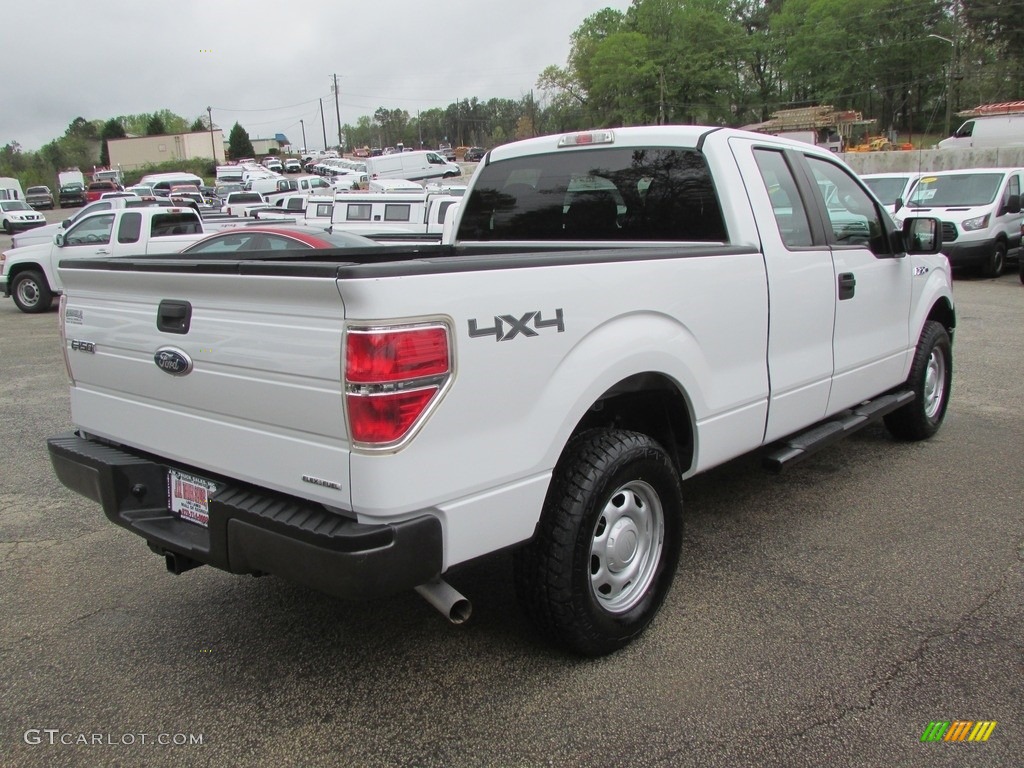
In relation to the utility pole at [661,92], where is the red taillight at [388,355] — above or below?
below

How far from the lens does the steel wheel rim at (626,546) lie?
3102mm

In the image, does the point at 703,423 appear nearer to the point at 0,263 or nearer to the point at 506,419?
the point at 506,419

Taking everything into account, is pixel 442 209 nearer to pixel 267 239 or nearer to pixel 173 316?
pixel 267 239

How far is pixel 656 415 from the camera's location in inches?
141

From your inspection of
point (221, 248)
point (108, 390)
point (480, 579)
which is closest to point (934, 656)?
point (480, 579)

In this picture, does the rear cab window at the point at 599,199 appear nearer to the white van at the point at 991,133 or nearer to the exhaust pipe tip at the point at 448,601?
the exhaust pipe tip at the point at 448,601

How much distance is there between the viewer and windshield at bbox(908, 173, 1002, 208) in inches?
615

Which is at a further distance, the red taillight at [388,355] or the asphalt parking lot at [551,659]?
the asphalt parking lot at [551,659]

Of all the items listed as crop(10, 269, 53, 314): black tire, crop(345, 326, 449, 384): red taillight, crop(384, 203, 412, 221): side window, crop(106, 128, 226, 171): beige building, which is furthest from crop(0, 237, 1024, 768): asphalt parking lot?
crop(106, 128, 226, 171): beige building

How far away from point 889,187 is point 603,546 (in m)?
17.5

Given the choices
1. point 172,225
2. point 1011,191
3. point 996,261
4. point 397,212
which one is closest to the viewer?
point 172,225

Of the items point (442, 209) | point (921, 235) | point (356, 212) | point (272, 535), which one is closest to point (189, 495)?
point (272, 535)

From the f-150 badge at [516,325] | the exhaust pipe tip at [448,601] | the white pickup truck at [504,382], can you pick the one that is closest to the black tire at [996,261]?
the white pickup truck at [504,382]

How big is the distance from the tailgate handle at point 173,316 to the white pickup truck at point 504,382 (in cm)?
1
